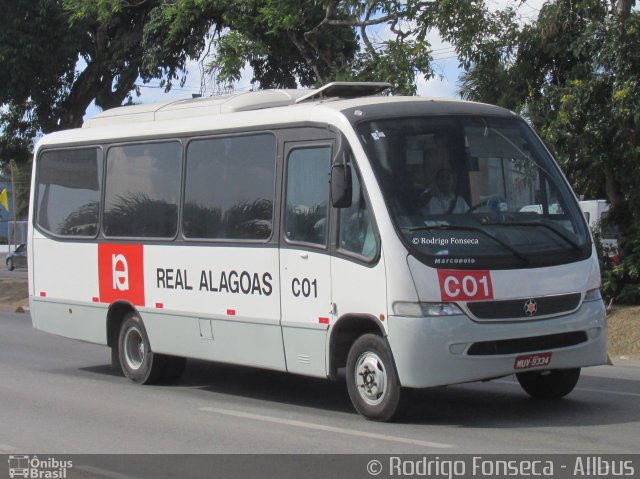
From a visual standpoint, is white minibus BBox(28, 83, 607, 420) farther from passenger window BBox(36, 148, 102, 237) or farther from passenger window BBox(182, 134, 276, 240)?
passenger window BBox(36, 148, 102, 237)

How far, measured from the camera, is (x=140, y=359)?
12703 mm

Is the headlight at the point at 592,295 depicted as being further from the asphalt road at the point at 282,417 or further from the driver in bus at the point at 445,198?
the driver in bus at the point at 445,198

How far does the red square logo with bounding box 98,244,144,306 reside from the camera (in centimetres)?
1230

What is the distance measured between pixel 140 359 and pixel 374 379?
4.37 metres

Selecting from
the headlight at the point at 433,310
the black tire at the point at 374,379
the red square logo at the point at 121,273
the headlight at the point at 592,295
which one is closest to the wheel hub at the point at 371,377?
the black tire at the point at 374,379

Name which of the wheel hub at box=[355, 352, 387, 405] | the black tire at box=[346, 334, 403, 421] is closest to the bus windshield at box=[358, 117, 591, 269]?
the black tire at box=[346, 334, 403, 421]

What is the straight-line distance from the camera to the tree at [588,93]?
55.6 feet

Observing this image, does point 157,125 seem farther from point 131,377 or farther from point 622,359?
point 622,359

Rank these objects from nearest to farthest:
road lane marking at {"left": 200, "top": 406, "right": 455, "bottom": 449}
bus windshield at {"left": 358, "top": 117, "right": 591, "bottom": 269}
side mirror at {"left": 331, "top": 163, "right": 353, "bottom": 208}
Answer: road lane marking at {"left": 200, "top": 406, "right": 455, "bottom": 449} < bus windshield at {"left": 358, "top": 117, "right": 591, "bottom": 269} < side mirror at {"left": 331, "top": 163, "right": 353, "bottom": 208}

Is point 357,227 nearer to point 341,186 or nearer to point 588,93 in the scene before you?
point 341,186

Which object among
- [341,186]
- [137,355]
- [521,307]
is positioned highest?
[341,186]

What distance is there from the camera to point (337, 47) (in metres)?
21.6
